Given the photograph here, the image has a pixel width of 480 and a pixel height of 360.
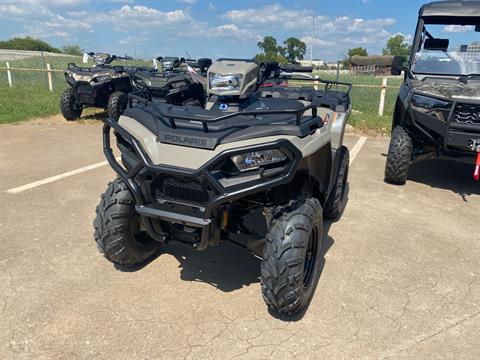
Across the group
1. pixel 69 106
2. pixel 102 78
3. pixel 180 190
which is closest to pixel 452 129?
pixel 180 190

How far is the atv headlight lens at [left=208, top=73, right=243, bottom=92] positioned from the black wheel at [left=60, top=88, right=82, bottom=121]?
7.46m

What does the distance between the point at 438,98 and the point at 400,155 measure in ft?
2.74

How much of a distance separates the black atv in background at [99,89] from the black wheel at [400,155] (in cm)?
589

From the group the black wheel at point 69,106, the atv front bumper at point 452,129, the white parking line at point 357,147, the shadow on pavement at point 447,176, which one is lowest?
the white parking line at point 357,147

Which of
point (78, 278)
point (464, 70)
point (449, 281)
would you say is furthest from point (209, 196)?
point (464, 70)

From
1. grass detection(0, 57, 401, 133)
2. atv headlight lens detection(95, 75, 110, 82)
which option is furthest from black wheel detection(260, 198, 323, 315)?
atv headlight lens detection(95, 75, 110, 82)

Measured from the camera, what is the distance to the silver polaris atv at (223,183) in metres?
2.38

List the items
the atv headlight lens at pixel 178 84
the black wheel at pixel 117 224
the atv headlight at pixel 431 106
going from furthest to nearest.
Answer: the atv headlight lens at pixel 178 84 → the atv headlight at pixel 431 106 → the black wheel at pixel 117 224

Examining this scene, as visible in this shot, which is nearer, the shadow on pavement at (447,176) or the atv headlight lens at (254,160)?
the atv headlight lens at (254,160)

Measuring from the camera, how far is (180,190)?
2521mm

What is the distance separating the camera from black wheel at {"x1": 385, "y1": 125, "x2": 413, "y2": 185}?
5.41m

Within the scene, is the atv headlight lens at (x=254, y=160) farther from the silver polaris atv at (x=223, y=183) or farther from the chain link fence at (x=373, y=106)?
the chain link fence at (x=373, y=106)

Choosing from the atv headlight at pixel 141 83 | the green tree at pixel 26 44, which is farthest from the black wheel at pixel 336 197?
the green tree at pixel 26 44

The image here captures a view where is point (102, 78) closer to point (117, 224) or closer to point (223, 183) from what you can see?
point (117, 224)
